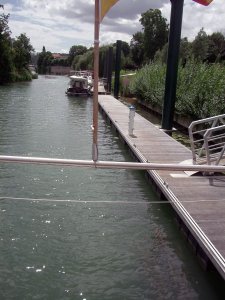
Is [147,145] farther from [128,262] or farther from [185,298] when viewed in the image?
[185,298]

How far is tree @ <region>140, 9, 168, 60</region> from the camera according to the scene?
239 ft

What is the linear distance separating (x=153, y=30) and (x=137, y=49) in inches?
312

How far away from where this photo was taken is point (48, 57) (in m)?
149

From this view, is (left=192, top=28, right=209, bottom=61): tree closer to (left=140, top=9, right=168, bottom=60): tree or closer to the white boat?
the white boat

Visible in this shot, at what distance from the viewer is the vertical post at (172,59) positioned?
1347 centimetres

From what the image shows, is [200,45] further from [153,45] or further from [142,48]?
[142,48]

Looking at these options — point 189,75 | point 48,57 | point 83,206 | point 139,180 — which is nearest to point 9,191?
point 83,206

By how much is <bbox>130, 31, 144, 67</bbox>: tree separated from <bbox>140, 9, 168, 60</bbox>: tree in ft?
16.7

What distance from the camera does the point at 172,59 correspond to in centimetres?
1402

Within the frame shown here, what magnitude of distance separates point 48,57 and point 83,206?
147 m

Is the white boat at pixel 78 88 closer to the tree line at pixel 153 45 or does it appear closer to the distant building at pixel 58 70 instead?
the tree line at pixel 153 45

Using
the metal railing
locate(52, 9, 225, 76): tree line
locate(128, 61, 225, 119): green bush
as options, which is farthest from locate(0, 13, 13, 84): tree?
the metal railing

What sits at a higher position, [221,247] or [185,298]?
[221,247]

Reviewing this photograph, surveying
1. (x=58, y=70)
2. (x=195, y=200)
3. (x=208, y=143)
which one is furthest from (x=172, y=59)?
(x=58, y=70)
